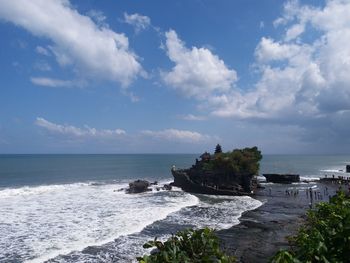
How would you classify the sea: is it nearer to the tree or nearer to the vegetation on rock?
the vegetation on rock

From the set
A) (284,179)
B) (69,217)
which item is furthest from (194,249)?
(284,179)

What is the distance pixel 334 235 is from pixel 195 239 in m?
3.46

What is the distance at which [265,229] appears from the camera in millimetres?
41312

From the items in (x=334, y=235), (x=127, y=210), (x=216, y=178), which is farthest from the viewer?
(x=216, y=178)

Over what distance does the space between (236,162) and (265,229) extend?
4004cm

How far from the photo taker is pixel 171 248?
6863mm

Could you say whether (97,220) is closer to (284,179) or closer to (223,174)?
(223,174)

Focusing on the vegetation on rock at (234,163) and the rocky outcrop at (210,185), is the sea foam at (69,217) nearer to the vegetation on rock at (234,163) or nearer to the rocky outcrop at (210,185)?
the rocky outcrop at (210,185)

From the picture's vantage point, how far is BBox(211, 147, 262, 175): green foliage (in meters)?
79.8

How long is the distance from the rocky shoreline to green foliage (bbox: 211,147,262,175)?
1130 cm

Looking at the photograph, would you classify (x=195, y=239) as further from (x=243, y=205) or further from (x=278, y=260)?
(x=243, y=205)

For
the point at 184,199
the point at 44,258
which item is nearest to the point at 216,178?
the point at 184,199

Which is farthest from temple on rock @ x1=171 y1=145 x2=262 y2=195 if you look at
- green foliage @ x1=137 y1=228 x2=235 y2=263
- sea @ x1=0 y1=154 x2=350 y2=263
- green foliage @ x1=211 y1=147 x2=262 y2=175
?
green foliage @ x1=137 y1=228 x2=235 y2=263

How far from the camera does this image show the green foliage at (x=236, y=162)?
79.8 meters
